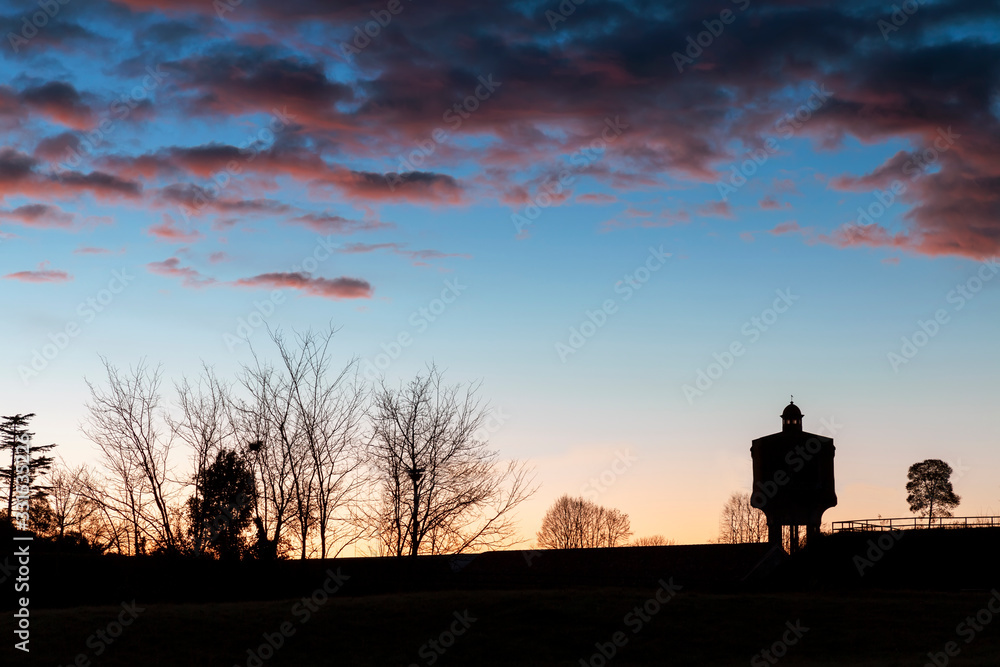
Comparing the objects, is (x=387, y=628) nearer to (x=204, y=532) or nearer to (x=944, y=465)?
(x=204, y=532)

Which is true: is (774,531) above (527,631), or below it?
above

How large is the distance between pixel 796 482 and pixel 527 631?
32246 millimetres

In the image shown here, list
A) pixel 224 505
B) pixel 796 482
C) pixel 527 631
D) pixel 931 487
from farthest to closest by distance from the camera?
pixel 931 487 < pixel 796 482 < pixel 224 505 < pixel 527 631

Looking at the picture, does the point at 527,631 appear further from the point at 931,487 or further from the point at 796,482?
the point at 931,487

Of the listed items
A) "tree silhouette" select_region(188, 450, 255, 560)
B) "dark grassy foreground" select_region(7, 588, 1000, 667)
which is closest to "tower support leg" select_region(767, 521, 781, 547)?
"dark grassy foreground" select_region(7, 588, 1000, 667)

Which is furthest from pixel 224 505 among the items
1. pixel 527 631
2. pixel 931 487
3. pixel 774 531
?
pixel 931 487

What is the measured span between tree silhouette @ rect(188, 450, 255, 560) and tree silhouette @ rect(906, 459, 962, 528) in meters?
71.1

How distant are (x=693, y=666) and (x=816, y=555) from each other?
29.5 m

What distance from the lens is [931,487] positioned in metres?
94.1

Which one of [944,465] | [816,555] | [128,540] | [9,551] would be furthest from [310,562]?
[944,465]

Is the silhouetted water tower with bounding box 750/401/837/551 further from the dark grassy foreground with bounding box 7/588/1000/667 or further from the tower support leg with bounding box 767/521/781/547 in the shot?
the dark grassy foreground with bounding box 7/588/1000/667

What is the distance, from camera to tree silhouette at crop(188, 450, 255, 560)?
151 ft

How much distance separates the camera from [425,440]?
4691 centimetres

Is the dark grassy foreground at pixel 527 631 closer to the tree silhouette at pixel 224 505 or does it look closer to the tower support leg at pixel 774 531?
the tree silhouette at pixel 224 505
